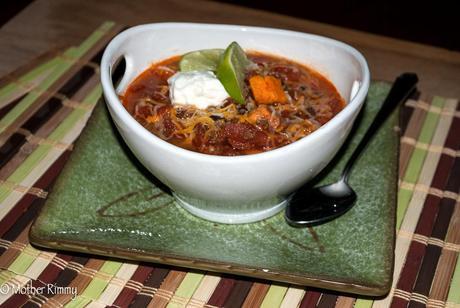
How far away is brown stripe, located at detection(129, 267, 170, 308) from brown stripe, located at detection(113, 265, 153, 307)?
0.03 feet

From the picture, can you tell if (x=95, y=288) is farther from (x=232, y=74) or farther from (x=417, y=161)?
(x=417, y=161)

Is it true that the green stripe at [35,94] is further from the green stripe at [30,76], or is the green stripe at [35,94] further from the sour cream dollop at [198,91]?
the sour cream dollop at [198,91]

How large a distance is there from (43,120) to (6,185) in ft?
1.18

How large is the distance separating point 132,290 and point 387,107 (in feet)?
3.60

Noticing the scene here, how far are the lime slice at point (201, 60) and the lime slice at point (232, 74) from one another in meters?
0.08

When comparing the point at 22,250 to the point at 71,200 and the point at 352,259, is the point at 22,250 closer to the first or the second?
the point at 71,200

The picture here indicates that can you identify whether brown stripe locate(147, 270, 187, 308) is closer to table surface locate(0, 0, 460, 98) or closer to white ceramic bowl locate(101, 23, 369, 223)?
white ceramic bowl locate(101, 23, 369, 223)

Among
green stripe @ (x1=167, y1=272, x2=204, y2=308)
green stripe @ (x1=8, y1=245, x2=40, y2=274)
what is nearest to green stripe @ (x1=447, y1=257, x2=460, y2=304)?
green stripe @ (x1=167, y1=272, x2=204, y2=308)

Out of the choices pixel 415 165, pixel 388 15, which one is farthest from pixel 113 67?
pixel 388 15

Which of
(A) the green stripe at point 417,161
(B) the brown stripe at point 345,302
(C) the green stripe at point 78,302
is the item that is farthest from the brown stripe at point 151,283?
(A) the green stripe at point 417,161

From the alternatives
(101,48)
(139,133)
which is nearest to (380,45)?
(101,48)

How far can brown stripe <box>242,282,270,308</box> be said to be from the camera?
1730mm

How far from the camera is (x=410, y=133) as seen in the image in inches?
92.3

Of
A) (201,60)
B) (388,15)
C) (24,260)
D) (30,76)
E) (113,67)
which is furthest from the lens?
(388,15)
